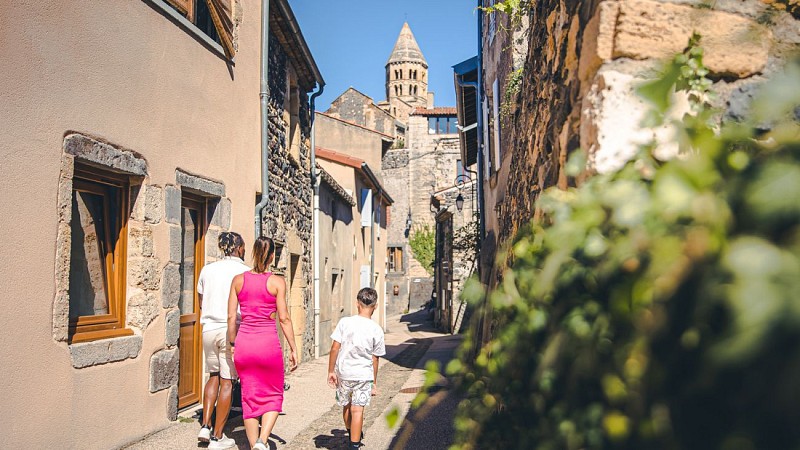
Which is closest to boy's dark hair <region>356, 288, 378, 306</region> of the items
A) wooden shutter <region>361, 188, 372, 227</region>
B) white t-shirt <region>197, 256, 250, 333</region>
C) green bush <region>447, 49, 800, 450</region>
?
white t-shirt <region>197, 256, 250, 333</region>

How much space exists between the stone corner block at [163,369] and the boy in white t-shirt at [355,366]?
151 centimetres

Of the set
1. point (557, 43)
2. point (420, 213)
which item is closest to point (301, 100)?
point (557, 43)

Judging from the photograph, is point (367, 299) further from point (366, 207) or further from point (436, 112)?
point (436, 112)

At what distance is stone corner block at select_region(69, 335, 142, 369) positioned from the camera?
14.5 feet

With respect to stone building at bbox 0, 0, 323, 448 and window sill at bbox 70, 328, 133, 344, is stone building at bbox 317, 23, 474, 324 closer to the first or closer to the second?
stone building at bbox 0, 0, 323, 448

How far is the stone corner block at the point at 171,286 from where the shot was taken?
568 centimetres

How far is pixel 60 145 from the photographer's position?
170 inches

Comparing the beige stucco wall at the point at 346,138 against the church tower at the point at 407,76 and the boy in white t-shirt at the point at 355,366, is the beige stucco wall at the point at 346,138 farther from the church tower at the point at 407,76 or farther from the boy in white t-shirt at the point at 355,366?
A: the church tower at the point at 407,76

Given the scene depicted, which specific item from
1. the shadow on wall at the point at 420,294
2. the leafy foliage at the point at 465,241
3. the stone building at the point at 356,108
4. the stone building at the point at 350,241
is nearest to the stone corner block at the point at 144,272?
the stone building at the point at 350,241

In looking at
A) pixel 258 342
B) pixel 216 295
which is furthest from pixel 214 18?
pixel 258 342

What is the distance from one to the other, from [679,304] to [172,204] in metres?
5.50

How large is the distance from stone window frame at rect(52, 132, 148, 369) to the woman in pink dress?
34.4 inches

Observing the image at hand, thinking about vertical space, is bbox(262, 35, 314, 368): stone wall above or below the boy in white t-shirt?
above

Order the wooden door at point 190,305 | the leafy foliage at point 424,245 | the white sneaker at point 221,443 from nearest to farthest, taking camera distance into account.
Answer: the white sneaker at point 221,443 < the wooden door at point 190,305 < the leafy foliage at point 424,245
